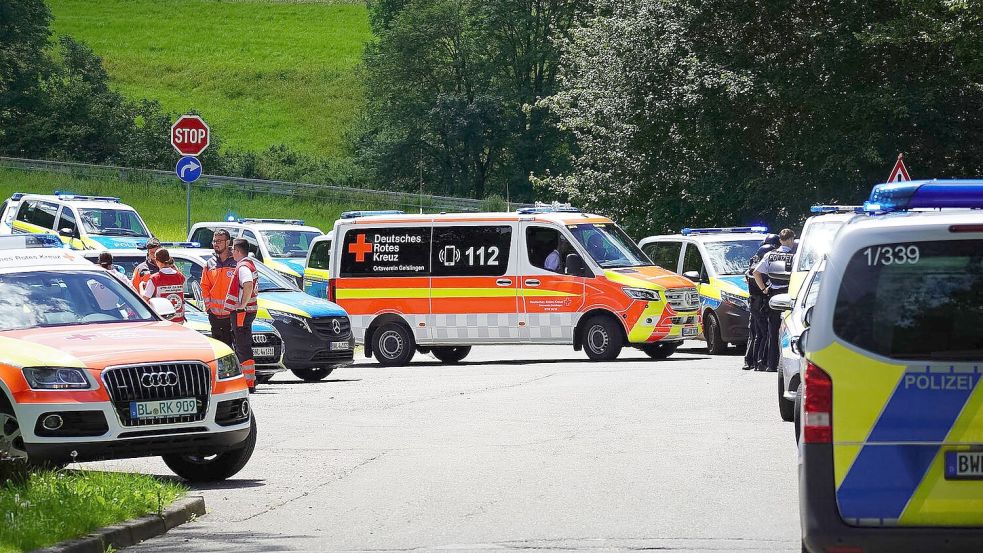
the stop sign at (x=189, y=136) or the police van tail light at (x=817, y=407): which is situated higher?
the stop sign at (x=189, y=136)

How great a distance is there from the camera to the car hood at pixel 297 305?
2158cm

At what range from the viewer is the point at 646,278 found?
80.6ft

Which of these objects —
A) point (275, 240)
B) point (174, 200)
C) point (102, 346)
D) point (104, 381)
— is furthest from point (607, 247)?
point (174, 200)

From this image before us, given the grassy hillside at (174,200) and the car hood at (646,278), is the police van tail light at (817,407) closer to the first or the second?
the car hood at (646,278)

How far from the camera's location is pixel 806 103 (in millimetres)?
35500

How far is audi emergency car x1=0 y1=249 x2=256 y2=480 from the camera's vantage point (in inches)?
400

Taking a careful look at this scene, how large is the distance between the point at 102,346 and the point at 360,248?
15442 millimetres

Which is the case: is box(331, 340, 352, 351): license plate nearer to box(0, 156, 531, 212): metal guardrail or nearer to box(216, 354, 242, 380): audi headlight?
box(216, 354, 242, 380): audi headlight

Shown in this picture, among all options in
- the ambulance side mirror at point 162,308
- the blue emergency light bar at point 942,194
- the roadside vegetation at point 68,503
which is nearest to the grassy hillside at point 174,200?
the ambulance side mirror at point 162,308

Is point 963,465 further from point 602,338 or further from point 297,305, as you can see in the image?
point 602,338

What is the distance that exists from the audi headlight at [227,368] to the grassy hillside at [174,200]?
4428 centimetres

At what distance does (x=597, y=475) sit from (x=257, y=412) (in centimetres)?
625

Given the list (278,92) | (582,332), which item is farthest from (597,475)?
(278,92)

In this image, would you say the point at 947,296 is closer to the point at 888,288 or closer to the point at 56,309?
the point at 888,288
